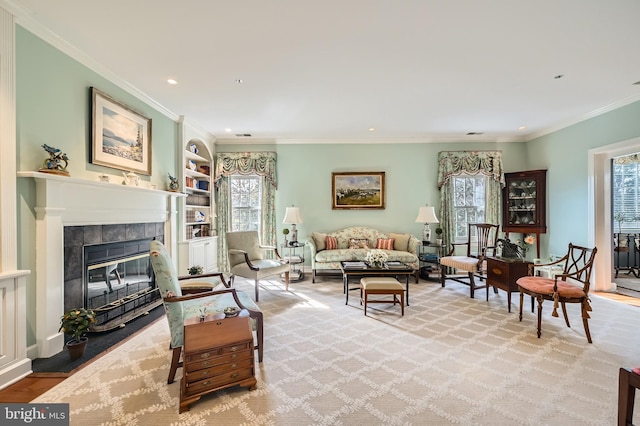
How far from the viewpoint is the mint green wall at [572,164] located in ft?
13.2

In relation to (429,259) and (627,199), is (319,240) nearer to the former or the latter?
(429,259)

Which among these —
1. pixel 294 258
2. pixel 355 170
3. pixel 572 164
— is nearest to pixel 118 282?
pixel 294 258

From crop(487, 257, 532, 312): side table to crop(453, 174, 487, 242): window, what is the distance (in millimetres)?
2207

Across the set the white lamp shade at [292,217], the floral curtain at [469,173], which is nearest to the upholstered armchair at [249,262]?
the white lamp shade at [292,217]

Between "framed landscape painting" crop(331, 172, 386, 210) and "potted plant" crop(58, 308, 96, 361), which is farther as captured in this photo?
"framed landscape painting" crop(331, 172, 386, 210)

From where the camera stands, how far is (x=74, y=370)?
2.19 m

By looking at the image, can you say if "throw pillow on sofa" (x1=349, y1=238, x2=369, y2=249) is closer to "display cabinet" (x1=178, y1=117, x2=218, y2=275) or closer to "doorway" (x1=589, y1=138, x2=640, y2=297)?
"display cabinet" (x1=178, y1=117, x2=218, y2=275)

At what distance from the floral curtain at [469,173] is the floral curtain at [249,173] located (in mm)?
3797

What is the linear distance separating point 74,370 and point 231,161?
4394mm

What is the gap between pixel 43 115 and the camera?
245 centimetres

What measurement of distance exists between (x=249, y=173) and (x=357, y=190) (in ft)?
8.13

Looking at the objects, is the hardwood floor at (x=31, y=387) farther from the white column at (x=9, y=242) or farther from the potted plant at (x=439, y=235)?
the potted plant at (x=439, y=235)

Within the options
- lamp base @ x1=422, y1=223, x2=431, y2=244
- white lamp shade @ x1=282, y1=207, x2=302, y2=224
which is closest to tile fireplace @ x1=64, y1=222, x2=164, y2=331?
white lamp shade @ x1=282, y1=207, x2=302, y2=224

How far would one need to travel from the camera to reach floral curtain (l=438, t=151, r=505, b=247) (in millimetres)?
5688
